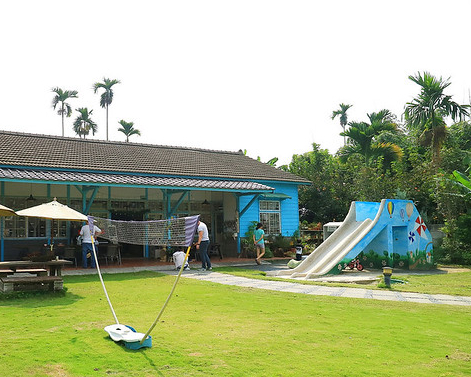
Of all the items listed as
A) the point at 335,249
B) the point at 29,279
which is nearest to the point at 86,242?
the point at 29,279

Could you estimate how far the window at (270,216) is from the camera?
2156 centimetres

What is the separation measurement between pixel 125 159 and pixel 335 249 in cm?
1023

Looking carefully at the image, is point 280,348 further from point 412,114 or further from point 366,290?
point 412,114

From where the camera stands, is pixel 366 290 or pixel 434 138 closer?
pixel 366 290

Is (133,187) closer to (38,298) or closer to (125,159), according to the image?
(125,159)

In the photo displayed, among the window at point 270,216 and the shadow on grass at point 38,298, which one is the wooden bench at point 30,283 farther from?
the window at point 270,216

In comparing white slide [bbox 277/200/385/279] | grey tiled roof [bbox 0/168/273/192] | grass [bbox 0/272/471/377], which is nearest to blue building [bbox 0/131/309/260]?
grey tiled roof [bbox 0/168/273/192]

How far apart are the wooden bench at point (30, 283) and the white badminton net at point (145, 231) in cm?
246

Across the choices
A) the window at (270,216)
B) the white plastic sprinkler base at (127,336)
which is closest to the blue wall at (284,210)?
the window at (270,216)

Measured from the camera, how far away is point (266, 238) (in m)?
20.8

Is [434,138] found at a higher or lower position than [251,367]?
higher

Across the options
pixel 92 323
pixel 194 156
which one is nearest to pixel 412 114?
pixel 194 156

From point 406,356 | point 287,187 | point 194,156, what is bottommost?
point 406,356

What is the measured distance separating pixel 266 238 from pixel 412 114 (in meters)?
8.43
